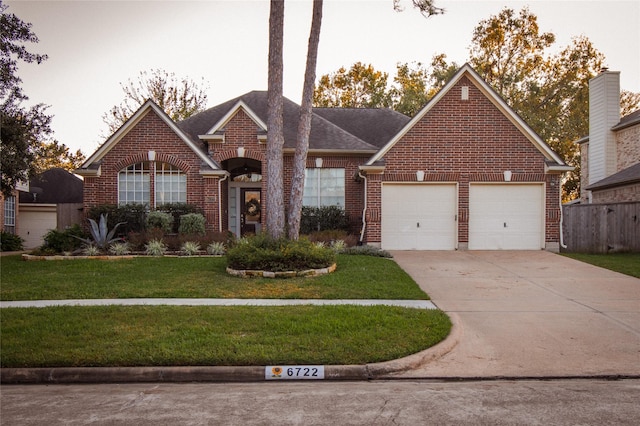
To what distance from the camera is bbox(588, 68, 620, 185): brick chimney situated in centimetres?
2331

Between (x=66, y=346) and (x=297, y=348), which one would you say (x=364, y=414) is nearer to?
(x=297, y=348)

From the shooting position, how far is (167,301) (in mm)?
8555

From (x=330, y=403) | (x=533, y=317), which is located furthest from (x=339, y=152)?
(x=330, y=403)

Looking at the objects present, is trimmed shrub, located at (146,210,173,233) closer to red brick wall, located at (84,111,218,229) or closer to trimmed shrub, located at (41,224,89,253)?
red brick wall, located at (84,111,218,229)

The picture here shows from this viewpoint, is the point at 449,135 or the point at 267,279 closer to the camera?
the point at 267,279

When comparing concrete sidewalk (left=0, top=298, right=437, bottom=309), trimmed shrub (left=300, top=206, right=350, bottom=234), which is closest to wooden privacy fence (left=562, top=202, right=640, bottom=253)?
trimmed shrub (left=300, top=206, right=350, bottom=234)

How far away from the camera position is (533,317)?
7.69 meters

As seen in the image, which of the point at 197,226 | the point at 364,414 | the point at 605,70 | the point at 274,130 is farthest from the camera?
the point at 605,70

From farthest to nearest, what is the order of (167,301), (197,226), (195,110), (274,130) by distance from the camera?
(195,110) < (197,226) < (274,130) < (167,301)

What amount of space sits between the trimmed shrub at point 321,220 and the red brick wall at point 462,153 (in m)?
1.47

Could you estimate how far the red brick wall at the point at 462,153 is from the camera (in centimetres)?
1631

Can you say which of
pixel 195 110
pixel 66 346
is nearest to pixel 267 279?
pixel 66 346

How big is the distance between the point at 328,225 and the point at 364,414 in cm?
1322

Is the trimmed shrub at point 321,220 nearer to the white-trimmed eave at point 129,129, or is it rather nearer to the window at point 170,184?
the white-trimmed eave at point 129,129
